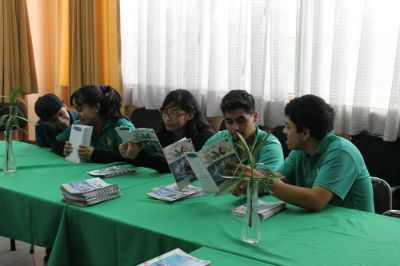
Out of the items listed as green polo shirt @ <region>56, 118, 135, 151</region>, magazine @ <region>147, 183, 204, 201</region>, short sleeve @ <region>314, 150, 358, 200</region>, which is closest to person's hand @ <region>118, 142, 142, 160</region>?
green polo shirt @ <region>56, 118, 135, 151</region>

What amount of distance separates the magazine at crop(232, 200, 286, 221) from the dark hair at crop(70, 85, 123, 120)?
129 cm

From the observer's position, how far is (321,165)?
185 centimetres

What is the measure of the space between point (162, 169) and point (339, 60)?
57.9 inches

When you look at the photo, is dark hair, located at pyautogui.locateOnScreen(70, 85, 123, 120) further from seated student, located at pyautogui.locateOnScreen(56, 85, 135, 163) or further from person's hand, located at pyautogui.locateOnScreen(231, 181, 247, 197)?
person's hand, located at pyautogui.locateOnScreen(231, 181, 247, 197)

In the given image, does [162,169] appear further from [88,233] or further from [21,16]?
[21,16]

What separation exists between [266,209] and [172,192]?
18.0 inches

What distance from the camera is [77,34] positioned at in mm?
4500

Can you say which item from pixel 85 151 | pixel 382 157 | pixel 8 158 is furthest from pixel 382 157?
pixel 8 158

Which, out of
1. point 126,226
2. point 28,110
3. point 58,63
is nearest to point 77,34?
point 58,63

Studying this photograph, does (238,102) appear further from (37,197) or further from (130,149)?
(37,197)

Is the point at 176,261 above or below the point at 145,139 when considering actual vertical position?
below

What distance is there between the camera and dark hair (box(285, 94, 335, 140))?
6.04ft

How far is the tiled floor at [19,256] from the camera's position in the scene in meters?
2.80

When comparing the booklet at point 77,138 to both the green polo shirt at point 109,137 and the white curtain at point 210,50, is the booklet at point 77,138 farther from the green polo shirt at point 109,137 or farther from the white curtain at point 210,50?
the white curtain at point 210,50
